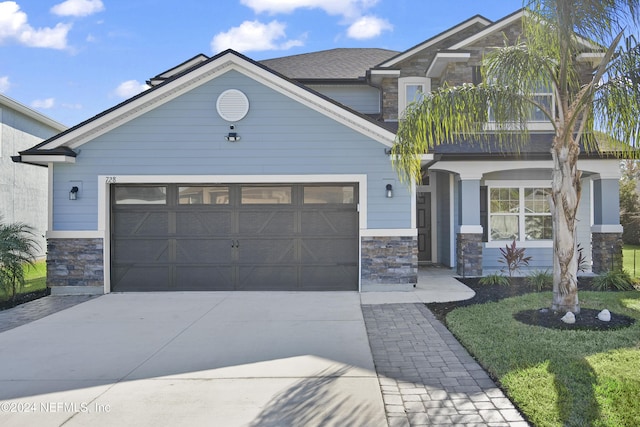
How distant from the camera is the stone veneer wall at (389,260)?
8.78m

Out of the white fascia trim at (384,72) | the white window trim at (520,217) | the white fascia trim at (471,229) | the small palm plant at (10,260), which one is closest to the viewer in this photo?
the small palm plant at (10,260)

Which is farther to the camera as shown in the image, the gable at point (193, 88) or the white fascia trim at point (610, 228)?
the white fascia trim at point (610, 228)

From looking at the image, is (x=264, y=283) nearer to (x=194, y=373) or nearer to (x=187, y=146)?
(x=187, y=146)

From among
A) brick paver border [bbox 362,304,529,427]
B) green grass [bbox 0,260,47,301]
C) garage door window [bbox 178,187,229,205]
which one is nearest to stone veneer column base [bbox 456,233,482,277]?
brick paver border [bbox 362,304,529,427]

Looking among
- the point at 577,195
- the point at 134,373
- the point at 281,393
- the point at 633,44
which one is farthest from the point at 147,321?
the point at 633,44

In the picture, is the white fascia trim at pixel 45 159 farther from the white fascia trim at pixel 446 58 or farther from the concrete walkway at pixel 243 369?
the white fascia trim at pixel 446 58

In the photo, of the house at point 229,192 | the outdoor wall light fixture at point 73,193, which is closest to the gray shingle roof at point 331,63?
the house at point 229,192

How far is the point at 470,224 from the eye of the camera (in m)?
10.1

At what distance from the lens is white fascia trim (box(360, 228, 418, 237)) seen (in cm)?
877

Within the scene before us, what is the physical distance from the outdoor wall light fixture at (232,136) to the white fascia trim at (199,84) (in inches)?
46.9

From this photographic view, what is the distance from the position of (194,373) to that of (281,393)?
112 centimetres

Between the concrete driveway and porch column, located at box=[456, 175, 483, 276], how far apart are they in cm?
418

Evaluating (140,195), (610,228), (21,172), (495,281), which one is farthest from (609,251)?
(21,172)

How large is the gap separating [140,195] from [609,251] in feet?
37.1
